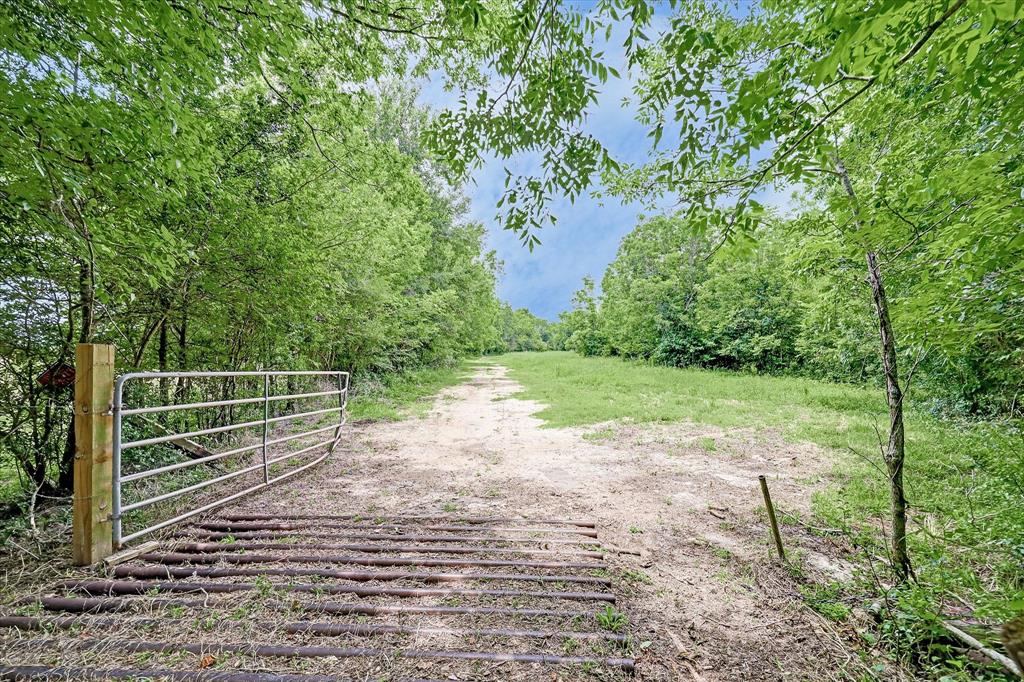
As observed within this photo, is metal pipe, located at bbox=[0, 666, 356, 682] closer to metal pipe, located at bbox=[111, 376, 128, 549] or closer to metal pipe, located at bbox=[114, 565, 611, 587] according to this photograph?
metal pipe, located at bbox=[114, 565, 611, 587]

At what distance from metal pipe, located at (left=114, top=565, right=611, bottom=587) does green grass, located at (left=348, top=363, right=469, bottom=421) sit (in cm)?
608

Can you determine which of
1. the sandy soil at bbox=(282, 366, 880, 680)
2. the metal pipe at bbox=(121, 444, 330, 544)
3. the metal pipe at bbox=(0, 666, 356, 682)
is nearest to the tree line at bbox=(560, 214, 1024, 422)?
the sandy soil at bbox=(282, 366, 880, 680)

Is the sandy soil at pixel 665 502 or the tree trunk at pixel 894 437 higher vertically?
the tree trunk at pixel 894 437

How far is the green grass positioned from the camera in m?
9.48

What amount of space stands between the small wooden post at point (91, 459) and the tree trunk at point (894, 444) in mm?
5050

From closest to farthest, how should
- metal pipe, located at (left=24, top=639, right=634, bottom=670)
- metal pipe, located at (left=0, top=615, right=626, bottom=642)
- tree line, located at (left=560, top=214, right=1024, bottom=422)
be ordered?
1. metal pipe, located at (left=24, top=639, right=634, bottom=670)
2. metal pipe, located at (left=0, top=615, right=626, bottom=642)
3. tree line, located at (left=560, top=214, right=1024, bottom=422)

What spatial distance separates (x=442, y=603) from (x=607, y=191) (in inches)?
216

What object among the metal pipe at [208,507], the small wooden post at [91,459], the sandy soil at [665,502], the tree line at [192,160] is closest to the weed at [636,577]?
the sandy soil at [665,502]

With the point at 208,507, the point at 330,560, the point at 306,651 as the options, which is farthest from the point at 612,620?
the point at 208,507

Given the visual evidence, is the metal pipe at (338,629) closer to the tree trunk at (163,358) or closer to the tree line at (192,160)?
the tree line at (192,160)

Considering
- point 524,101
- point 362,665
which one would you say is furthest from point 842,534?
point 524,101

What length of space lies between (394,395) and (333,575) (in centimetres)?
1017

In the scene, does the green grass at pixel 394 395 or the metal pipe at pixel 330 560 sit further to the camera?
the green grass at pixel 394 395

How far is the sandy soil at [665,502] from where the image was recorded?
2.15m
